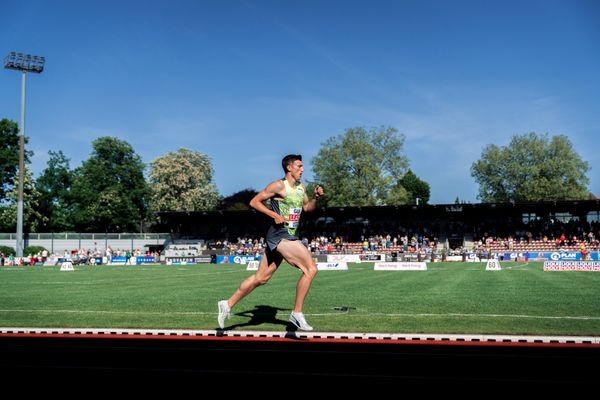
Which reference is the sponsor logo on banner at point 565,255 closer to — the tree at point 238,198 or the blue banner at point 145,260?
the blue banner at point 145,260

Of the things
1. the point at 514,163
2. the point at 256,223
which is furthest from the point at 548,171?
the point at 256,223

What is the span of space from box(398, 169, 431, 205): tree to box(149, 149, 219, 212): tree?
51911mm

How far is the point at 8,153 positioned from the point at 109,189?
54.4 feet

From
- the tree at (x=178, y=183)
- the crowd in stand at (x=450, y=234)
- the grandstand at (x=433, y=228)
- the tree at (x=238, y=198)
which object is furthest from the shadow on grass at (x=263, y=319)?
the tree at (x=238, y=198)

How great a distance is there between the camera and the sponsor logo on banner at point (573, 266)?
98.4 ft

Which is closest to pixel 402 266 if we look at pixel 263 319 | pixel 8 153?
pixel 263 319

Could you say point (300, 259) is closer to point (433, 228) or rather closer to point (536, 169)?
point (433, 228)

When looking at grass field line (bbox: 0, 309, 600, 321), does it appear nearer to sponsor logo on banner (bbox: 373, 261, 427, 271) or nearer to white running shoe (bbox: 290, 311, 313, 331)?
white running shoe (bbox: 290, 311, 313, 331)

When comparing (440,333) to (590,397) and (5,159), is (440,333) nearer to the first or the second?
(590,397)

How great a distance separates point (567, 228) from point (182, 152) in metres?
54.5

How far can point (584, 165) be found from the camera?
267 ft

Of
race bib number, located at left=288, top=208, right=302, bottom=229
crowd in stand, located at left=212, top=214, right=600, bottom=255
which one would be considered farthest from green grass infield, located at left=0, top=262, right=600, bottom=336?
crowd in stand, located at left=212, top=214, right=600, bottom=255

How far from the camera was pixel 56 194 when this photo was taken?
8850 centimetres

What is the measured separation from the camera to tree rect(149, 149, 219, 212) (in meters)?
81.8
